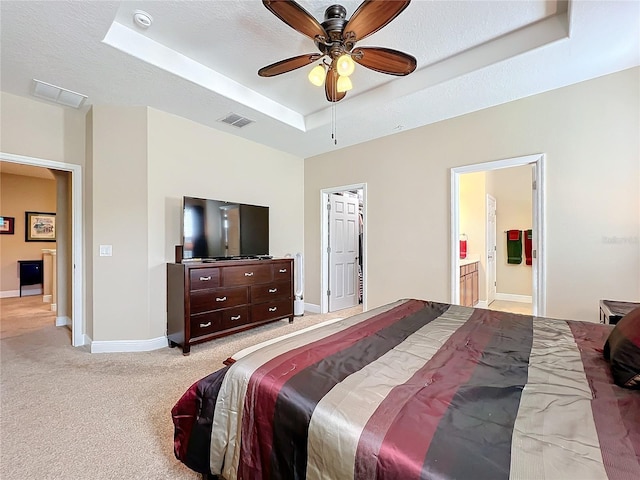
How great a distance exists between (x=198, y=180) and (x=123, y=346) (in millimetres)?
2088

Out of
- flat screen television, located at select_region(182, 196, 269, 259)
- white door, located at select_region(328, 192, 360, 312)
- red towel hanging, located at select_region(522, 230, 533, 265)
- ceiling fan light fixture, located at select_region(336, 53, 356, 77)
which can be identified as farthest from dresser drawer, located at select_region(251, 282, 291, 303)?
red towel hanging, located at select_region(522, 230, 533, 265)

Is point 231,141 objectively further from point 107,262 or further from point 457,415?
point 457,415

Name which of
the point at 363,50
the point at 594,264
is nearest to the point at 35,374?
the point at 363,50

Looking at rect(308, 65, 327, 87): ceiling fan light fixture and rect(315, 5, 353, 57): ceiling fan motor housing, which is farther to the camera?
rect(308, 65, 327, 87): ceiling fan light fixture

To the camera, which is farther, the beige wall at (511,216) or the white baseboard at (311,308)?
the beige wall at (511,216)

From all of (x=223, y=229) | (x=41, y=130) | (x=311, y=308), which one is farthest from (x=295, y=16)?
(x=311, y=308)

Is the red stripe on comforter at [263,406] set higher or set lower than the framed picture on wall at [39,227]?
lower

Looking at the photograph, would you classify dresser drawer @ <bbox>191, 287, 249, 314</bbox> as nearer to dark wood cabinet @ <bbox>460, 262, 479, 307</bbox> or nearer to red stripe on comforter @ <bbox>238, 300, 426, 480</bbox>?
red stripe on comforter @ <bbox>238, 300, 426, 480</bbox>

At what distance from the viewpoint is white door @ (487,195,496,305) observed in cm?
531

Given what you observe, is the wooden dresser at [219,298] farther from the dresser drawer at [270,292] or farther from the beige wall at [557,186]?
the beige wall at [557,186]

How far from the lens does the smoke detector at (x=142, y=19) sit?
2150 mm

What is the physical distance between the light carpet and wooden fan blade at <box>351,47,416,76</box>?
275 centimetres

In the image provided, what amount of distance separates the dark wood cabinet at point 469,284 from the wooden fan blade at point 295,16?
132 inches

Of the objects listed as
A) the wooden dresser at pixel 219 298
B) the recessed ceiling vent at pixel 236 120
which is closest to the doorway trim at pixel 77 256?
the wooden dresser at pixel 219 298
